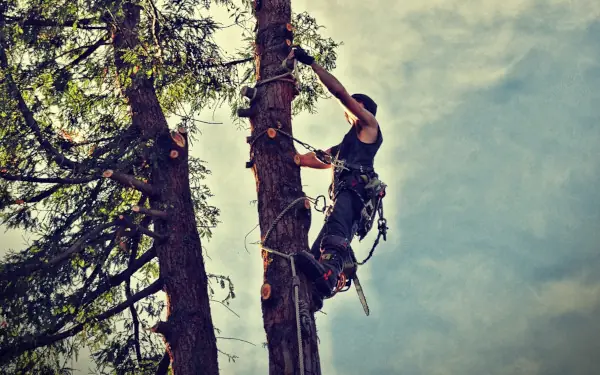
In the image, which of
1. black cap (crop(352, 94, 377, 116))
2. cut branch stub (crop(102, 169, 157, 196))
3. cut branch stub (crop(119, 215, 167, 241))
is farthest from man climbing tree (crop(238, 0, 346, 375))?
cut branch stub (crop(102, 169, 157, 196))

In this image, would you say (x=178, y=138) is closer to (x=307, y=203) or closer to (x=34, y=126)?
(x=34, y=126)

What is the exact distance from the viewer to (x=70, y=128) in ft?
29.2

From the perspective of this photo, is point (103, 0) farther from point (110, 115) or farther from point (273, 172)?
point (273, 172)

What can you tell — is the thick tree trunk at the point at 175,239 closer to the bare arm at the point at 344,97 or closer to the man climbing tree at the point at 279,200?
the man climbing tree at the point at 279,200

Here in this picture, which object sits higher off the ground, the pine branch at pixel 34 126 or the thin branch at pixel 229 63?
the thin branch at pixel 229 63

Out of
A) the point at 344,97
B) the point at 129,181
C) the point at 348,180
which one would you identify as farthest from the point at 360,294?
the point at 129,181

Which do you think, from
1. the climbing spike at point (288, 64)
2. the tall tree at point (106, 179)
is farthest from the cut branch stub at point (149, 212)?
the climbing spike at point (288, 64)

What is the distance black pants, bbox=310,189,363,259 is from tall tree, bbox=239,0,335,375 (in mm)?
702

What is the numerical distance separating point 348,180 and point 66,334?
3479mm

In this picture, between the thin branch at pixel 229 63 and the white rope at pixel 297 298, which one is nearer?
the white rope at pixel 297 298

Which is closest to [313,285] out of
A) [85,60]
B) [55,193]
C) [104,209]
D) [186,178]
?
[186,178]

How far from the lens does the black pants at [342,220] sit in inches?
269

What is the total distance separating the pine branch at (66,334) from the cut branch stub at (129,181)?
101 centimetres

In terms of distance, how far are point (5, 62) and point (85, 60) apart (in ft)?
3.95
